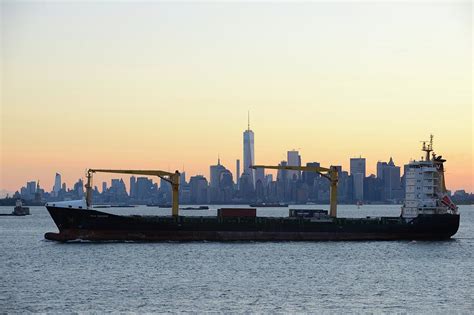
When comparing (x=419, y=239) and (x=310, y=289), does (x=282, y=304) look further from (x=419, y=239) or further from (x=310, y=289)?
(x=419, y=239)

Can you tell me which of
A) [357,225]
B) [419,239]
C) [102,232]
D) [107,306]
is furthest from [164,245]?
[107,306]

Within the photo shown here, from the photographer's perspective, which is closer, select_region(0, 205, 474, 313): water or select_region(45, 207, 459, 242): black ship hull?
select_region(0, 205, 474, 313): water

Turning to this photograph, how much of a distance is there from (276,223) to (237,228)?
445cm

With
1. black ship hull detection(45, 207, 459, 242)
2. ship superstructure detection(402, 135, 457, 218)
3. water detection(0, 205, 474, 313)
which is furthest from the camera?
ship superstructure detection(402, 135, 457, 218)

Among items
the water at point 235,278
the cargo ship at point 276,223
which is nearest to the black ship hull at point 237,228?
the cargo ship at point 276,223

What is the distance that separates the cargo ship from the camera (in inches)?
3157

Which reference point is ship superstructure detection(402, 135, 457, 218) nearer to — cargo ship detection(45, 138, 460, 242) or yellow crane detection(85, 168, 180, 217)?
cargo ship detection(45, 138, 460, 242)

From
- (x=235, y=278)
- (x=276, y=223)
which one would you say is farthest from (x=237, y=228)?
(x=235, y=278)

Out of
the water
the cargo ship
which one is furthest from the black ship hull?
the water

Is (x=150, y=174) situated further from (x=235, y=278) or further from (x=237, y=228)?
(x=235, y=278)

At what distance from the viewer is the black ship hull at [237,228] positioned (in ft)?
262

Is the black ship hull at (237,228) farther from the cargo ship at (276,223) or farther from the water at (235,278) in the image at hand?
the water at (235,278)

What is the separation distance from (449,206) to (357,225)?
10.4 metres

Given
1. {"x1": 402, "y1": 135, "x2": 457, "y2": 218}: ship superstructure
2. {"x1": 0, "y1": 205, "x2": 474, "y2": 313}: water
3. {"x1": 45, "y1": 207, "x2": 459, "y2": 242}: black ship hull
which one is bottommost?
{"x1": 0, "y1": 205, "x2": 474, "y2": 313}: water
